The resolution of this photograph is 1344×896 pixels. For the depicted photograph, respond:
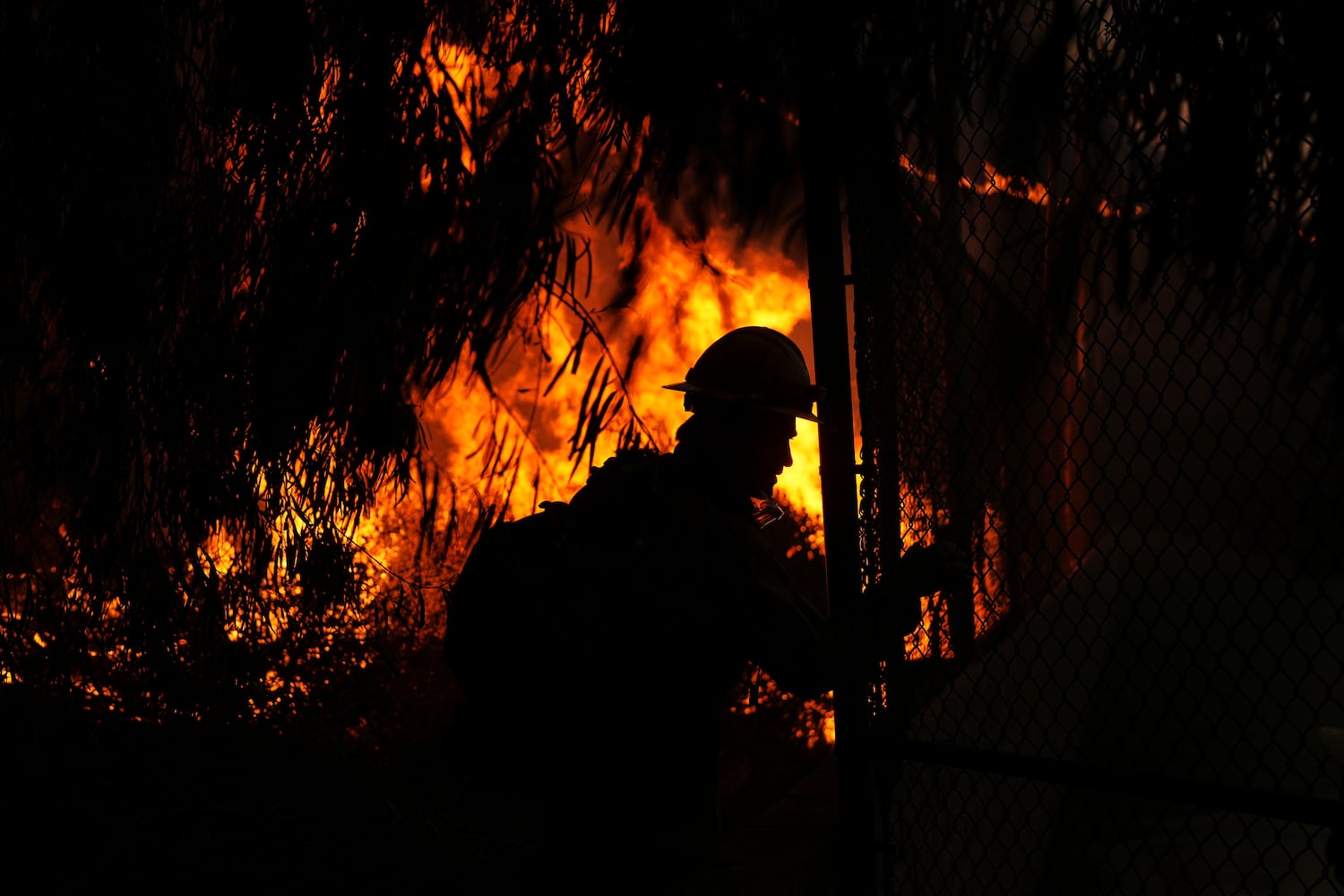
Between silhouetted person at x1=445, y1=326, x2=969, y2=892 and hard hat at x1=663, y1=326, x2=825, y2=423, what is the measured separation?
0.03 meters

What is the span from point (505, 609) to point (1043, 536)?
5.23 feet

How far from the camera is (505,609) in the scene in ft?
6.14

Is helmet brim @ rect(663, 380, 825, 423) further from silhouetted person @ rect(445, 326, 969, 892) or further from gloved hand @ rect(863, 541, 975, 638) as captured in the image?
gloved hand @ rect(863, 541, 975, 638)

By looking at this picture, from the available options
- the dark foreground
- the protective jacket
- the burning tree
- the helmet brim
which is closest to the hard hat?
Answer: the helmet brim

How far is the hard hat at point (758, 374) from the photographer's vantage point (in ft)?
6.75

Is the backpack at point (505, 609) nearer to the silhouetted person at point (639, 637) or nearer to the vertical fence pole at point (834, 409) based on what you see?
the silhouetted person at point (639, 637)

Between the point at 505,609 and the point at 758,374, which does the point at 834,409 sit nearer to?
the point at 758,374

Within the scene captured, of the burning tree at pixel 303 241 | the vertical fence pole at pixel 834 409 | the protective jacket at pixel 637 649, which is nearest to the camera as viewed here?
the protective jacket at pixel 637 649

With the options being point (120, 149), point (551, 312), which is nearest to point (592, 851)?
point (551, 312)

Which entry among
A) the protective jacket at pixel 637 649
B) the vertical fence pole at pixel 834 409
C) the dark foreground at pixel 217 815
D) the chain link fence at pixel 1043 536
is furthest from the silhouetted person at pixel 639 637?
the dark foreground at pixel 217 815

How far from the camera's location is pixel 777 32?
248 cm

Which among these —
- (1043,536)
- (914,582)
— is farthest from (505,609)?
(1043,536)

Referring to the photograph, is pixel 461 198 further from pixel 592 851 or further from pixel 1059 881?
pixel 1059 881

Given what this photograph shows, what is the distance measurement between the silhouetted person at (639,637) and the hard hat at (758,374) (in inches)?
1.4
